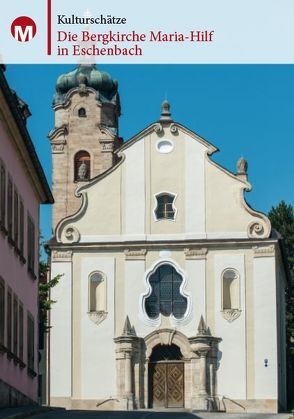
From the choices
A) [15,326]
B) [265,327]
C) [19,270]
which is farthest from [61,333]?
[15,326]

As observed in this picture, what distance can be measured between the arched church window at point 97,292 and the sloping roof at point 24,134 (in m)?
19.6

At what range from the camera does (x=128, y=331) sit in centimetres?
6406

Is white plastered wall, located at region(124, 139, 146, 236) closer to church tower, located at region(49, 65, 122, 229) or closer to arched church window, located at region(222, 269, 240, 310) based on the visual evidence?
arched church window, located at region(222, 269, 240, 310)

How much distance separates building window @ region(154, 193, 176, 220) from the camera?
6556cm

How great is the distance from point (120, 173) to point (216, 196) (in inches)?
185

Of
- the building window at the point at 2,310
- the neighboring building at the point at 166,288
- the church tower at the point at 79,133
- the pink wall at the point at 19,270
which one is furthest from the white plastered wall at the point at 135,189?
the building window at the point at 2,310

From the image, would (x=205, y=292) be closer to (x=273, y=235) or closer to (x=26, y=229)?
(x=273, y=235)

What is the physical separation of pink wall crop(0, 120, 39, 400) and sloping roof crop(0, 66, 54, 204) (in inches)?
13.5

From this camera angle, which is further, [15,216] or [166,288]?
[166,288]

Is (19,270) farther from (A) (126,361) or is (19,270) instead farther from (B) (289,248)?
(B) (289,248)

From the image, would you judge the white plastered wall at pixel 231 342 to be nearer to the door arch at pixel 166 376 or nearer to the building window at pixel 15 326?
the door arch at pixel 166 376

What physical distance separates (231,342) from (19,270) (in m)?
27.1
